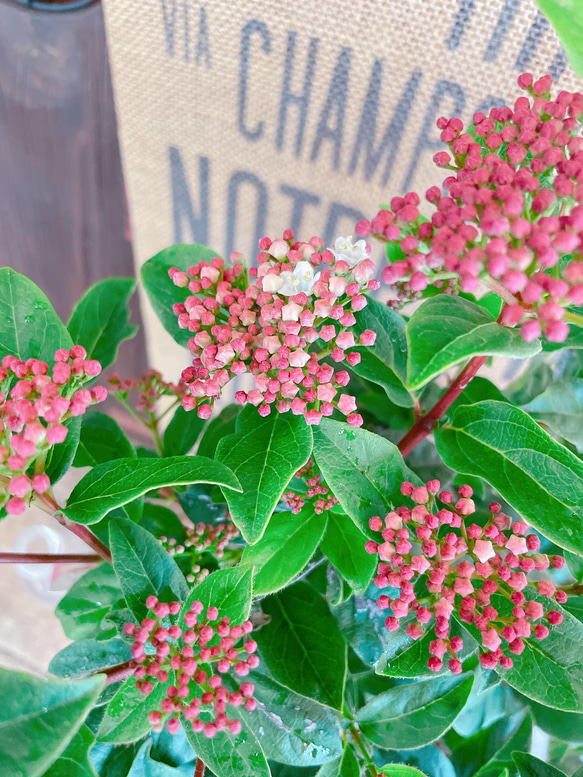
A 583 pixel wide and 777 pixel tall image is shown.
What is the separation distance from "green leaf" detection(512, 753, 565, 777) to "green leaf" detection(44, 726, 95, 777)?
0.30 m

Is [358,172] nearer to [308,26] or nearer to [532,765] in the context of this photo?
[308,26]

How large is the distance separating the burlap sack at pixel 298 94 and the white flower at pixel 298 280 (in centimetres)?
37

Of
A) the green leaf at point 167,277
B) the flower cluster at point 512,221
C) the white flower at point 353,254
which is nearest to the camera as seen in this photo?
the flower cluster at point 512,221

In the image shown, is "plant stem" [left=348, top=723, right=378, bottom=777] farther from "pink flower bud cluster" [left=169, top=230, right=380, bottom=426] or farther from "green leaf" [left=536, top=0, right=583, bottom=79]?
"green leaf" [left=536, top=0, right=583, bottom=79]

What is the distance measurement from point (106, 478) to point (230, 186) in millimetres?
556

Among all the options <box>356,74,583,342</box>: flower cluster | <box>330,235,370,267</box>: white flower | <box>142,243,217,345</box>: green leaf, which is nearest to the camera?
<box>356,74,583,342</box>: flower cluster

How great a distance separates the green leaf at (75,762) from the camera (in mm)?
314

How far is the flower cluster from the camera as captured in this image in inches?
10.7

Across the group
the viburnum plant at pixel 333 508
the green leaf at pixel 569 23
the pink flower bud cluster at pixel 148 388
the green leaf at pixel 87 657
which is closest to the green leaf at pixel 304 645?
the viburnum plant at pixel 333 508

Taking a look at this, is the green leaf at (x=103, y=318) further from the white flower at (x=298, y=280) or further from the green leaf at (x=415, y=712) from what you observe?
the green leaf at (x=415, y=712)

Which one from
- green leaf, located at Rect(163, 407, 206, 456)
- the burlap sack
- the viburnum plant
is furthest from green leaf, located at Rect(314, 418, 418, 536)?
the burlap sack

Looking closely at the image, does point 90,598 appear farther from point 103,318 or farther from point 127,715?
point 103,318

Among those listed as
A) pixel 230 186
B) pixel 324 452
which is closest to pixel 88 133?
pixel 230 186

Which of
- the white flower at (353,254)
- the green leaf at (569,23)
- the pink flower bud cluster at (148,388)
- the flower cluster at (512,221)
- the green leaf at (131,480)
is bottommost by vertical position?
the pink flower bud cluster at (148,388)
